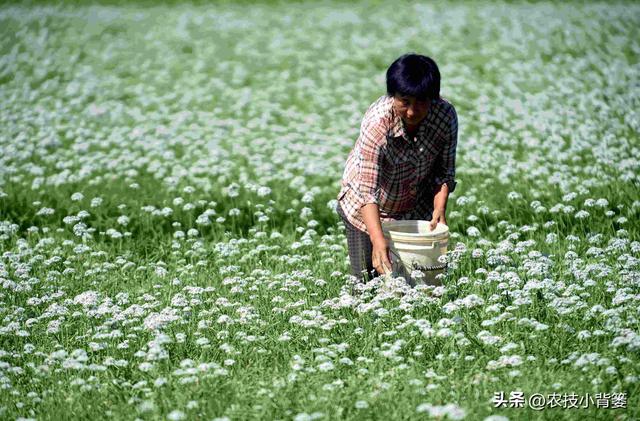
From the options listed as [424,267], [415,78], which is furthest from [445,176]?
[415,78]

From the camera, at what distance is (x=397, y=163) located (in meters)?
A: 5.47

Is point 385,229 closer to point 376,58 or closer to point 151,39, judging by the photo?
point 376,58

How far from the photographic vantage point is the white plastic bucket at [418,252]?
17.1ft

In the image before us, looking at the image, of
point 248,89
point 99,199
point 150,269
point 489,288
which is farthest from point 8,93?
point 489,288

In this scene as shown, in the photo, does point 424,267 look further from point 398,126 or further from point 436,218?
point 398,126

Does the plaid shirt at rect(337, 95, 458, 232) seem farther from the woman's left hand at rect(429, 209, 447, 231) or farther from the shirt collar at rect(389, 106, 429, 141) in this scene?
the woman's left hand at rect(429, 209, 447, 231)

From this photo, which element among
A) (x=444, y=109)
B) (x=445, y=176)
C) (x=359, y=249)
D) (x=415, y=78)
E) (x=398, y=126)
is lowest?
(x=359, y=249)

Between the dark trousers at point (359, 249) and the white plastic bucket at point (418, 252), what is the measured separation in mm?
275

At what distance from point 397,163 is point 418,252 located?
0.64 metres

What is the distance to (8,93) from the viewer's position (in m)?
12.7

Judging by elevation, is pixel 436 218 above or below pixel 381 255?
above

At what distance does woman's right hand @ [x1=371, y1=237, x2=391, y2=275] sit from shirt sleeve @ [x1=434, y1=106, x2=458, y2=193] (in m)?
0.80

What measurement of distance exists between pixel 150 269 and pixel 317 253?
1332 mm

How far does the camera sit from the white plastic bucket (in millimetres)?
5227
